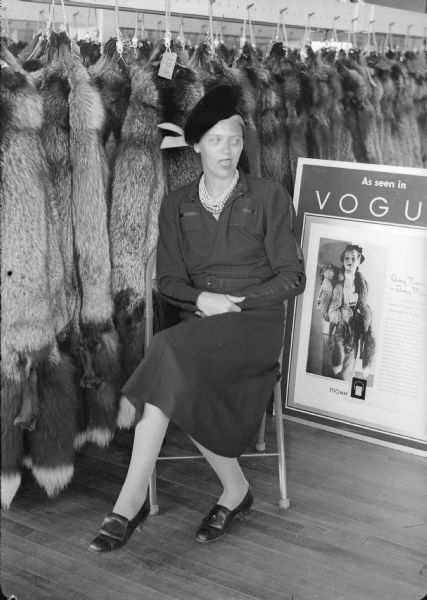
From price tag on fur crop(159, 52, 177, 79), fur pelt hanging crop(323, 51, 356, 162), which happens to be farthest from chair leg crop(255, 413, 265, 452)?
price tag on fur crop(159, 52, 177, 79)

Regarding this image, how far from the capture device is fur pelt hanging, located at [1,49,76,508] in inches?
85.2

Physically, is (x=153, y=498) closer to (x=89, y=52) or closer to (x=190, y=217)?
(x=190, y=217)

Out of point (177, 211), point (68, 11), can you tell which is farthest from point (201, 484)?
point (68, 11)

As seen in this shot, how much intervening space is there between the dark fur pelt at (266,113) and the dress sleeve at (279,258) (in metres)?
0.57

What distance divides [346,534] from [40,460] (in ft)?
3.35

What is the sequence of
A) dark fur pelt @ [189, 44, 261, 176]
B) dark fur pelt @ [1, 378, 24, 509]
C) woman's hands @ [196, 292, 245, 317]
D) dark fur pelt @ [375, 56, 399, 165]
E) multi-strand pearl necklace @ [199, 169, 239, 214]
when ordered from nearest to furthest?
dark fur pelt @ [1, 378, 24, 509]
woman's hands @ [196, 292, 245, 317]
multi-strand pearl necklace @ [199, 169, 239, 214]
dark fur pelt @ [189, 44, 261, 176]
dark fur pelt @ [375, 56, 399, 165]

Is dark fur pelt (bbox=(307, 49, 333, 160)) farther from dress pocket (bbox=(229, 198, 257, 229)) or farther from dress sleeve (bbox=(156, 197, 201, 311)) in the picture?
dress sleeve (bbox=(156, 197, 201, 311))

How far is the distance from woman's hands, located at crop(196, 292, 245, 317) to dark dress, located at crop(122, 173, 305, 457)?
3 cm

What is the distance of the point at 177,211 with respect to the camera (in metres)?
2.52

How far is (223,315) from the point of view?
7.70ft

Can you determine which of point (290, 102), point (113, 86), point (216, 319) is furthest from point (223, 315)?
point (290, 102)

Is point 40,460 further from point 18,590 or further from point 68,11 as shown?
point 68,11

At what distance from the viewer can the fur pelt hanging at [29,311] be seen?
2.16 m

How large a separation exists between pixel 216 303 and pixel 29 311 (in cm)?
59
